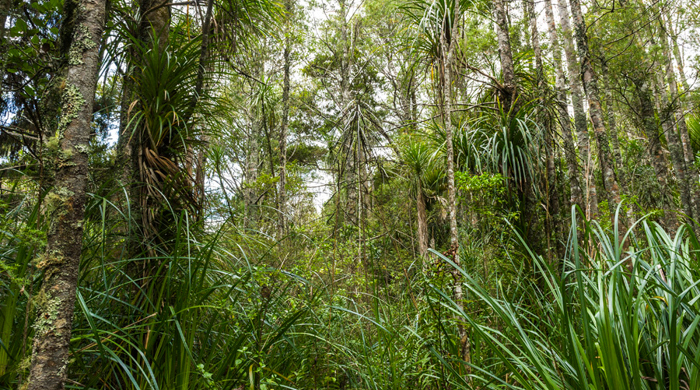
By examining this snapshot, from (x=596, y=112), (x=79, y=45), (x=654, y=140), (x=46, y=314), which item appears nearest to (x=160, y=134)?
(x=79, y=45)

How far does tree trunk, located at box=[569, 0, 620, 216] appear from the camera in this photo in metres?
4.43

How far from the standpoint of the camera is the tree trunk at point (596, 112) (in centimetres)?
443

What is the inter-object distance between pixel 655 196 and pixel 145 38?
8.07 meters

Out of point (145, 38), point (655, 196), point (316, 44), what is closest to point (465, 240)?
point (145, 38)

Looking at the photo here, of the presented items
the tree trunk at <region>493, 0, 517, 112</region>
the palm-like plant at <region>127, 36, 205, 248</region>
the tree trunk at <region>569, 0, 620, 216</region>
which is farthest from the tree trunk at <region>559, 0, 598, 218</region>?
the palm-like plant at <region>127, 36, 205, 248</region>

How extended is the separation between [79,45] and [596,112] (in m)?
5.40

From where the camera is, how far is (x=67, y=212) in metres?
1.16

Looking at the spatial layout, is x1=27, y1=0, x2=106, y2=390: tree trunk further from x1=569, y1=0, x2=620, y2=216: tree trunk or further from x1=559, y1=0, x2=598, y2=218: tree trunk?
x1=569, y1=0, x2=620, y2=216: tree trunk

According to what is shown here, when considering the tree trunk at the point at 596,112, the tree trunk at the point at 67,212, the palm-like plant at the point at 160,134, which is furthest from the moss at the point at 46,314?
the tree trunk at the point at 596,112

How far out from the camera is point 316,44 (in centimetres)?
1115

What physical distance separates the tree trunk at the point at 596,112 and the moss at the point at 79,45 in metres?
4.89

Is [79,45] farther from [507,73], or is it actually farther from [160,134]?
[507,73]

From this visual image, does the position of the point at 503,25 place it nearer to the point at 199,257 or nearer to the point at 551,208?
the point at 551,208

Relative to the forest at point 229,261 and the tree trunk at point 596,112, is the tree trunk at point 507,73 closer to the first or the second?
the forest at point 229,261
